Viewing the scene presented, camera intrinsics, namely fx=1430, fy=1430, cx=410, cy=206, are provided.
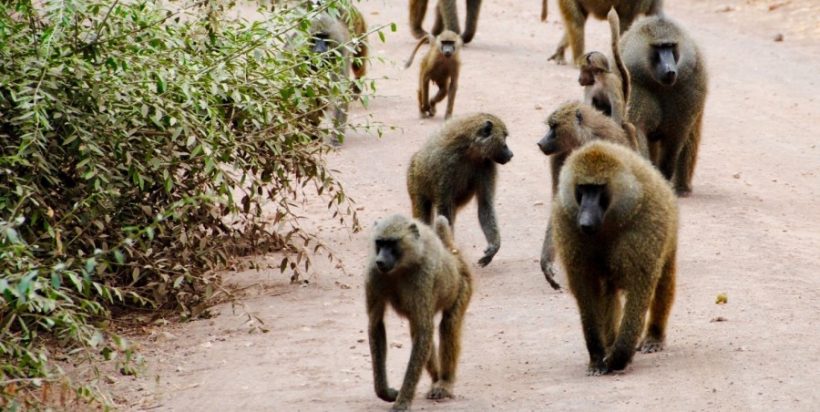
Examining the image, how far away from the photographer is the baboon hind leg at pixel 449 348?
6.70 metres

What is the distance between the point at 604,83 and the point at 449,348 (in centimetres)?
326

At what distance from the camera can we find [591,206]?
21.5 feet

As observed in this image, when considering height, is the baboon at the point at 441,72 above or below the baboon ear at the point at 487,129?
below

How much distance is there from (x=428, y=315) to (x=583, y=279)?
0.82 m

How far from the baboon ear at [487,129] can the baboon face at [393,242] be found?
2.56 meters

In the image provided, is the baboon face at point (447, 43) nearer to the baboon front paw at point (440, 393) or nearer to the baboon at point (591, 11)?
the baboon at point (591, 11)

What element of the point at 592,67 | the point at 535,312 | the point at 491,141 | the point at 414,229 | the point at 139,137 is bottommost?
the point at 535,312

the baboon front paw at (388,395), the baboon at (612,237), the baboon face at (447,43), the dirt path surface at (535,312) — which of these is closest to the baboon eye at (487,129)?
the dirt path surface at (535,312)

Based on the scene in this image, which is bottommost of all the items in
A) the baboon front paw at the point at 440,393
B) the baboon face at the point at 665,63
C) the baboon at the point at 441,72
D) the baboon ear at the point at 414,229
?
the baboon front paw at the point at 440,393

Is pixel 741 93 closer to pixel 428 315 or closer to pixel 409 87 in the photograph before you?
pixel 409 87

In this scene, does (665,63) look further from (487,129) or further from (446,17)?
(446,17)

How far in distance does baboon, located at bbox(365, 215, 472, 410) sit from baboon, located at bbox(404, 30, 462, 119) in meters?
7.02

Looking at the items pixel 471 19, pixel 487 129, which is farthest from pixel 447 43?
pixel 487 129

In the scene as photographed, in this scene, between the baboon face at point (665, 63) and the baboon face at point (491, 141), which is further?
the baboon face at point (665, 63)
